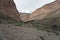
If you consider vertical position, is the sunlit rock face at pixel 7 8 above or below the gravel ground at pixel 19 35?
below

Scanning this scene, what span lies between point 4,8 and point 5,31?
6406 mm

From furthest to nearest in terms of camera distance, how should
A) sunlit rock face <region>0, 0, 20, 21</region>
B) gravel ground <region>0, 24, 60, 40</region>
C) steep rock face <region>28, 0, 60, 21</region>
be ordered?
steep rock face <region>28, 0, 60, 21</region> < sunlit rock face <region>0, 0, 20, 21</region> < gravel ground <region>0, 24, 60, 40</region>

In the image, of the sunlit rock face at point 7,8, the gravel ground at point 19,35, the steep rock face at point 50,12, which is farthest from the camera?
the steep rock face at point 50,12

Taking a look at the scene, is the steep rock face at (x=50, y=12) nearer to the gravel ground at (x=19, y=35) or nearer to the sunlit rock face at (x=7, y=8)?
the sunlit rock face at (x=7, y=8)

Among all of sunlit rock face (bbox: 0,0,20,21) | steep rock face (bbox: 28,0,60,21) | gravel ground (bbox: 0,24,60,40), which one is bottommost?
steep rock face (bbox: 28,0,60,21)

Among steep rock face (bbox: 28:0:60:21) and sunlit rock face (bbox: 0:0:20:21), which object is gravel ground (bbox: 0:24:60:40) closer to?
sunlit rock face (bbox: 0:0:20:21)

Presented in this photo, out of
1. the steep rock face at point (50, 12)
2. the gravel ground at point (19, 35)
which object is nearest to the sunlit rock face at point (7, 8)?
the gravel ground at point (19, 35)

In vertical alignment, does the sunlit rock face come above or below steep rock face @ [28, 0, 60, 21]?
above

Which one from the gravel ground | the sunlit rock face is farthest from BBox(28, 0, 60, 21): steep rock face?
the gravel ground

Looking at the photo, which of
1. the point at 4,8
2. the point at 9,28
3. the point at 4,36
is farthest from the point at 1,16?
the point at 4,36

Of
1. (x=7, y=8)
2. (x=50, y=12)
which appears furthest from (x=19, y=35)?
(x=50, y=12)

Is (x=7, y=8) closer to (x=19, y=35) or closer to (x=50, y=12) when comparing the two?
(x=19, y=35)

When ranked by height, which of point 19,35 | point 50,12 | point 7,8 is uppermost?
point 19,35

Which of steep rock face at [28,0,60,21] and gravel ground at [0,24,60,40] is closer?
gravel ground at [0,24,60,40]
